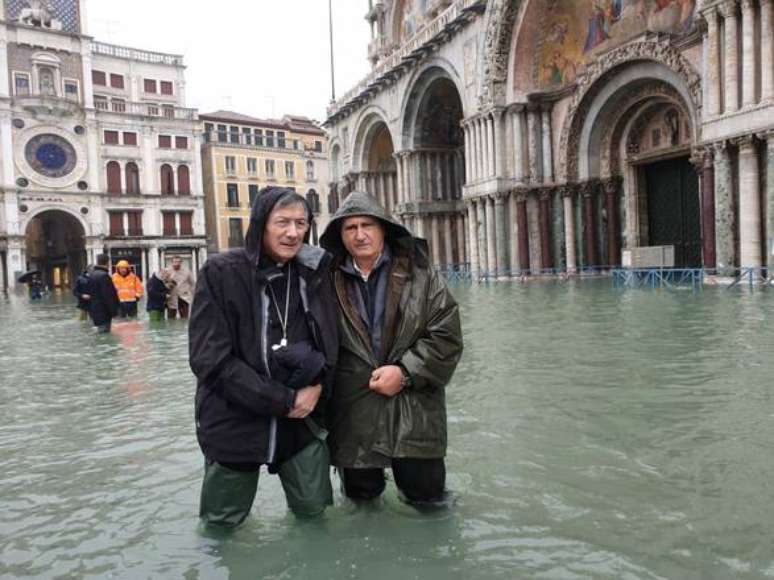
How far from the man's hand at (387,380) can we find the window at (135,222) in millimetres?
54703

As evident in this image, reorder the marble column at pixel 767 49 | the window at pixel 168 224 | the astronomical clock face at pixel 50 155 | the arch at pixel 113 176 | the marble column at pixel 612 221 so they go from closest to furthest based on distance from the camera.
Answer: the marble column at pixel 767 49
the marble column at pixel 612 221
the astronomical clock face at pixel 50 155
the arch at pixel 113 176
the window at pixel 168 224

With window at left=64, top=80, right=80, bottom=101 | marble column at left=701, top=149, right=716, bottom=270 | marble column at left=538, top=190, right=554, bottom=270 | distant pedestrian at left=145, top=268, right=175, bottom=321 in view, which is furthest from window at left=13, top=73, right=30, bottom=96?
marble column at left=701, top=149, right=716, bottom=270

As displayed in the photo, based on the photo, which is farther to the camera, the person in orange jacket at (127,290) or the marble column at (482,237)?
the marble column at (482,237)

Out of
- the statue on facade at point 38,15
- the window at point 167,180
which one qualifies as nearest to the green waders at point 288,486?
the window at point 167,180

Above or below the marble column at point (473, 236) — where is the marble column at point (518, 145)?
above

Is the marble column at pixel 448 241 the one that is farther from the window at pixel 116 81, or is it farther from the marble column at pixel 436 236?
the window at pixel 116 81

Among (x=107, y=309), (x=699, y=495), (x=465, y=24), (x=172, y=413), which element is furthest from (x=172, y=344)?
(x=465, y=24)

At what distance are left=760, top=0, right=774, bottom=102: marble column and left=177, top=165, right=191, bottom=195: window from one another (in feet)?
160

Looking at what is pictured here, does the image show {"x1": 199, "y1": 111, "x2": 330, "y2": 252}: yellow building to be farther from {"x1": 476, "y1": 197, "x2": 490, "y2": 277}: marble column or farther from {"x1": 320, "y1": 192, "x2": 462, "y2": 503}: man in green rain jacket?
{"x1": 320, "y1": 192, "x2": 462, "y2": 503}: man in green rain jacket

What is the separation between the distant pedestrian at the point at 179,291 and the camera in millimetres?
14961

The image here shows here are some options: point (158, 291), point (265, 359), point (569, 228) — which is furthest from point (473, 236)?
point (265, 359)

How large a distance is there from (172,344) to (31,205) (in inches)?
1758

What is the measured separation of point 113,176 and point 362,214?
181ft

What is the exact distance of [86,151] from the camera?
50.7 metres
